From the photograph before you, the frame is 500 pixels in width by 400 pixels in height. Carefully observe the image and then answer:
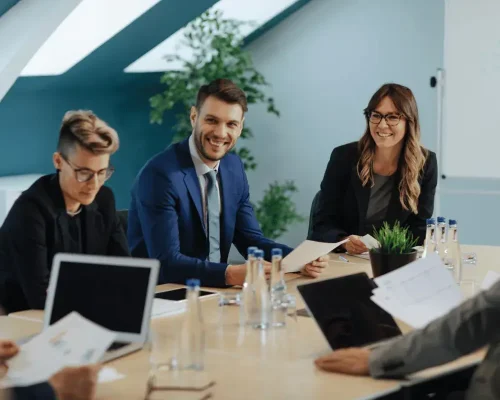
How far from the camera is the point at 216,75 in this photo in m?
6.38

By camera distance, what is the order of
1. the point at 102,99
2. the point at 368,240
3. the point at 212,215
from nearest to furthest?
the point at 212,215 → the point at 368,240 → the point at 102,99

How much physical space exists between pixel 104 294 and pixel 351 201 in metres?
1.98

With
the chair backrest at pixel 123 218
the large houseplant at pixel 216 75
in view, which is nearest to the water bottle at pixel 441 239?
the chair backrest at pixel 123 218

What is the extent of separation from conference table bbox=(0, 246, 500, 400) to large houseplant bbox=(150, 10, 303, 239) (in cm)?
361

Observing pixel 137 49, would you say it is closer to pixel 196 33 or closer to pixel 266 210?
pixel 196 33

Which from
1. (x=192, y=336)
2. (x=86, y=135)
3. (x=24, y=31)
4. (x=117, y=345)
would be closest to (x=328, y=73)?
(x=24, y=31)

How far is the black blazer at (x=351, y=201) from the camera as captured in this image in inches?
159

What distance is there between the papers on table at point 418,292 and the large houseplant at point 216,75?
13.2ft

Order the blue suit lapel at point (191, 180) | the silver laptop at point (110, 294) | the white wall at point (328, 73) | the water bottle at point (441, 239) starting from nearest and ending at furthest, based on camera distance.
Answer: the silver laptop at point (110, 294), the water bottle at point (441, 239), the blue suit lapel at point (191, 180), the white wall at point (328, 73)

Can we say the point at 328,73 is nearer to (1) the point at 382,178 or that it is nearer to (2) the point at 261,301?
(1) the point at 382,178

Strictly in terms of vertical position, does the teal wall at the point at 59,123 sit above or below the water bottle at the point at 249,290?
above

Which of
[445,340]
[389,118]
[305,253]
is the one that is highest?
[389,118]

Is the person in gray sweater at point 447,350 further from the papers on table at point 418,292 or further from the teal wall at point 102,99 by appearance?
the teal wall at point 102,99

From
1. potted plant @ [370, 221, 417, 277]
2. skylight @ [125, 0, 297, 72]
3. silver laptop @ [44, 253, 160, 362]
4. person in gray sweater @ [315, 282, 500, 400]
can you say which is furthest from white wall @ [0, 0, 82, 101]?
person in gray sweater @ [315, 282, 500, 400]
